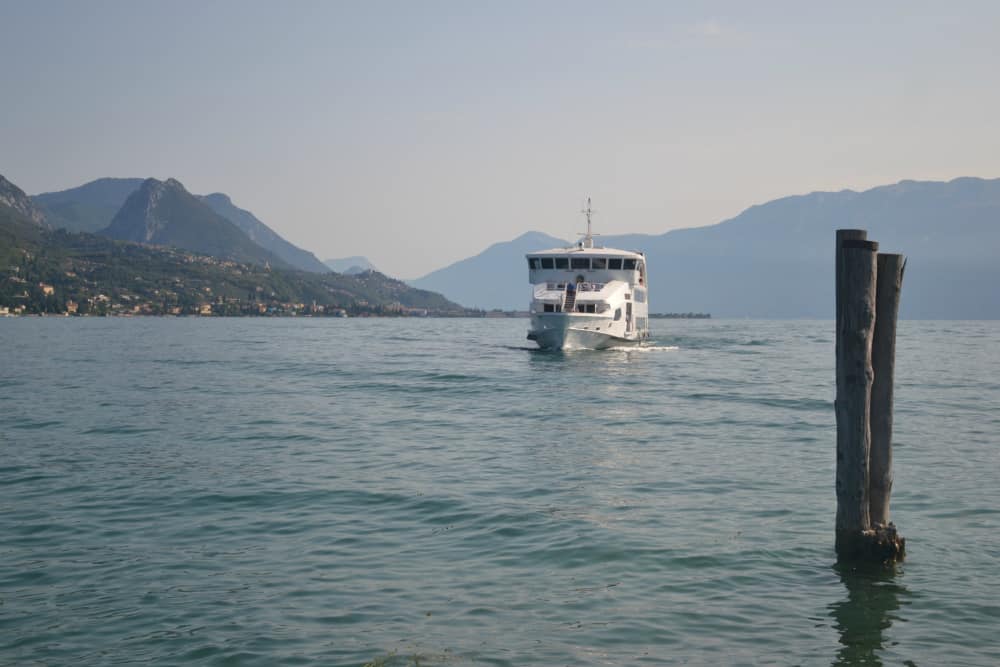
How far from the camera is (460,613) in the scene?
31.0 feet

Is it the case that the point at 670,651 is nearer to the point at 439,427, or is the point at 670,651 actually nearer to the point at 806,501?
the point at 806,501

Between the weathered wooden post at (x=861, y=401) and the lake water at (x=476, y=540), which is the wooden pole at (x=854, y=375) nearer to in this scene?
the weathered wooden post at (x=861, y=401)

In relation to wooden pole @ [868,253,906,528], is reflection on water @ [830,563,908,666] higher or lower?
lower

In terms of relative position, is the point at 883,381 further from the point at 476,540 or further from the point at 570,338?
the point at 570,338

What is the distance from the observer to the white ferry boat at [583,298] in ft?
182

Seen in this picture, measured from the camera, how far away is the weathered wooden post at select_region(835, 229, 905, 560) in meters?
10.5

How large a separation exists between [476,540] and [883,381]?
20.1 feet

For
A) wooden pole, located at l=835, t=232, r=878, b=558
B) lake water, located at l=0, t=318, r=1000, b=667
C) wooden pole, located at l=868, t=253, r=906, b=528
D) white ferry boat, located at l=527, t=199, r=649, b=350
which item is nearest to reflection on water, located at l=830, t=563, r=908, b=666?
lake water, located at l=0, t=318, r=1000, b=667

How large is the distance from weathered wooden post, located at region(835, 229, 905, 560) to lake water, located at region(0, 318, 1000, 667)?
1.75 feet

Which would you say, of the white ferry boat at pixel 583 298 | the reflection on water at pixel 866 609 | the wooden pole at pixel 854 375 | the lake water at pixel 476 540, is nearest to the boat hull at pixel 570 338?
the white ferry boat at pixel 583 298

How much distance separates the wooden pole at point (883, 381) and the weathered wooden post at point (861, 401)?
1cm

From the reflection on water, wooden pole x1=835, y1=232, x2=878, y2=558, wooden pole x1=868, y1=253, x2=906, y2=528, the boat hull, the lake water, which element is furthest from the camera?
Result: the boat hull

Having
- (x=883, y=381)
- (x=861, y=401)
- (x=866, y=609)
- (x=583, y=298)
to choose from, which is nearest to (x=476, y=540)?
(x=866, y=609)

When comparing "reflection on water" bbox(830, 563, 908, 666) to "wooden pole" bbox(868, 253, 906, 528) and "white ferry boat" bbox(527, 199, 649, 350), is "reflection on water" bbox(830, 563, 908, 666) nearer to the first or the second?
"wooden pole" bbox(868, 253, 906, 528)
